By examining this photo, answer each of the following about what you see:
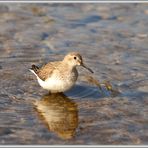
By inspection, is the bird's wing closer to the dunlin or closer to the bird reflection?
the dunlin

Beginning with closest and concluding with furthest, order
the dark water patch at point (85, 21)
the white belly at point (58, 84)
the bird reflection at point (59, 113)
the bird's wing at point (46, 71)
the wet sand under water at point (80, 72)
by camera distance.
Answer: the wet sand under water at point (80, 72)
the bird reflection at point (59, 113)
the white belly at point (58, 84)
the bird's wing at point (46, 71)
the dark water patch at point (85, 21)

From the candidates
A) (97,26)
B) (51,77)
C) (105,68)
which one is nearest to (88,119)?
(51,77)

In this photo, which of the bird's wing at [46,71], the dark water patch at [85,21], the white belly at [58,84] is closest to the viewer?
the white belly at [58,84]

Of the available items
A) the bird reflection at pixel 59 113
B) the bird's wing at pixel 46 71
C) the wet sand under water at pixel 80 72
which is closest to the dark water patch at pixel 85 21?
the wet sand under water at pixel 80 72

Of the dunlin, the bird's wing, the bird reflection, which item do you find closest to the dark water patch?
the bird's wing

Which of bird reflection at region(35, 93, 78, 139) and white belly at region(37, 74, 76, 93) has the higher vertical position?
white belly at region(37, 74, 76, 93)

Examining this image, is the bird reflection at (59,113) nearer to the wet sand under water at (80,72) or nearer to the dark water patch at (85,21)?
the wet sand under water at (80,72)
